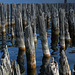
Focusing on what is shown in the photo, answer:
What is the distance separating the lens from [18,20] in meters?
11.4

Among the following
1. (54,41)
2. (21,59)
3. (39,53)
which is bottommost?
(21,59)

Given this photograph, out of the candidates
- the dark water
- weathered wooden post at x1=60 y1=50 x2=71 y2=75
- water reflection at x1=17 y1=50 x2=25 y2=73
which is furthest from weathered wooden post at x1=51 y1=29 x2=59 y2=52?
weathered wooden post at x1=60 y1=50 x2=71 y2=75

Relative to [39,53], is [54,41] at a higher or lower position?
higher

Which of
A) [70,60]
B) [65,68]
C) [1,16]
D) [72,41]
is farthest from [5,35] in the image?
[65,68]

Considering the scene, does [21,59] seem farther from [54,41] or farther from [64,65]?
[54,41]

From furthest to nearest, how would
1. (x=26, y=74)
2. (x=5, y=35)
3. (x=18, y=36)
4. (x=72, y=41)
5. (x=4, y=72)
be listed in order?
(x=5, y=35) → (x=72, y=41) → (x=18, y=36) → (x=26, y=74) → (x=4, y=72)

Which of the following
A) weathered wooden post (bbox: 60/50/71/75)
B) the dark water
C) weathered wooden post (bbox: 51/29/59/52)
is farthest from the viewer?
weathered wooden post (bbox: 51/29/59/52)

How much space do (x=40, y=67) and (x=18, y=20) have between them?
2.92 metres

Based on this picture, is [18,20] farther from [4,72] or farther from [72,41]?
[4,72]

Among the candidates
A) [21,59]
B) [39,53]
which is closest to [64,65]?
[21,59]

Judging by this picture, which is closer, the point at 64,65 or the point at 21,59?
the point at 64,65

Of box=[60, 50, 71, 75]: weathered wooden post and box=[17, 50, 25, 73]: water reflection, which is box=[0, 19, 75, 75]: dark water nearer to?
box=[17, 50, 25, 73]: water reflection

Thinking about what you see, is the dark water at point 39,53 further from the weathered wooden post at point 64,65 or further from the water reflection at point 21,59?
the weathered wooden post at point 64,65

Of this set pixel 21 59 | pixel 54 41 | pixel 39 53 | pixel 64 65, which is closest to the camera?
pixel 64 65
